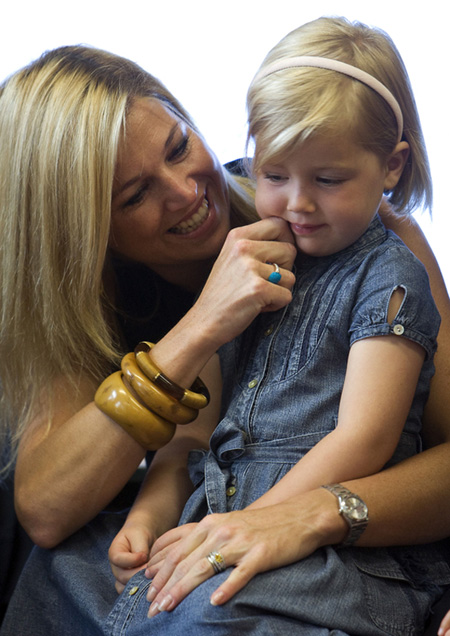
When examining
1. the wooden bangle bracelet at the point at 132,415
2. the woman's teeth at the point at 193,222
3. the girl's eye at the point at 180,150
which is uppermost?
the girl's eye at the point at 180,150

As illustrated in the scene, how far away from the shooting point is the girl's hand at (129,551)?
127 cm

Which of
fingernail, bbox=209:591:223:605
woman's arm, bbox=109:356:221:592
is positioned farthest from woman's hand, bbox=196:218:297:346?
fingernail, bbox=209:591:223:605

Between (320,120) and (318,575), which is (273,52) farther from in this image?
(318,575)

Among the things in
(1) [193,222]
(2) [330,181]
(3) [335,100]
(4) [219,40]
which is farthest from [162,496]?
(4) [219,40]

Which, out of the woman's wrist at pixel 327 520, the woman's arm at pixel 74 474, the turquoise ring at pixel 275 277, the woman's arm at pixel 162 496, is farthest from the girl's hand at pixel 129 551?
the turquoise ring at pixel 275 277

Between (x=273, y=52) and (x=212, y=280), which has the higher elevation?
(x=273, y=52)

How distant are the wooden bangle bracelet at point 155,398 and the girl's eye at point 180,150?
0.42 m

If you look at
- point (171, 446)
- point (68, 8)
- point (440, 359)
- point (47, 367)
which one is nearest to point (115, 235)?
point (47, 367)

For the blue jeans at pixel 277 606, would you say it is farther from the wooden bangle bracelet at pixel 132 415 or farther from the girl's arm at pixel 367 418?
the wooden bangle bracelet at pixel 132 415

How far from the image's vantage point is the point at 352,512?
1.10 m

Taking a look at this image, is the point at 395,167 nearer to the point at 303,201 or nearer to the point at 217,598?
the point at 303,201

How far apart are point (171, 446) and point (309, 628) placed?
0.57 m

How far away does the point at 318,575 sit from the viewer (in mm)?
1051

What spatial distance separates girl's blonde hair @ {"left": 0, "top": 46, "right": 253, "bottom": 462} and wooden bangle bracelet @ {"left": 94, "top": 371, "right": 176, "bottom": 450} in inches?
6.7
